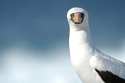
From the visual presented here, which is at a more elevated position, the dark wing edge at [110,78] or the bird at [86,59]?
the bird at [86,59]

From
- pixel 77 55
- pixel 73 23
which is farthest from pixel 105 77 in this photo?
pixel 73 23

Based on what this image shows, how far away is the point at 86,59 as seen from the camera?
135 cm

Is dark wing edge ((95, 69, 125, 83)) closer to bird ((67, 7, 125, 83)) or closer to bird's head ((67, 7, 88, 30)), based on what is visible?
bird ((67, 7, 125, 83))

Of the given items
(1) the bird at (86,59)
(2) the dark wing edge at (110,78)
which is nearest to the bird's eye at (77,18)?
(1) the bird at (86,59)

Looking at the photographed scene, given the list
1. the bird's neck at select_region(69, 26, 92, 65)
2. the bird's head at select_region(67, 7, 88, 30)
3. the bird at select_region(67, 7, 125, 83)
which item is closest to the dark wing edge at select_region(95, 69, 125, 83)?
the bird at select_region(67, 7, 125, 83)

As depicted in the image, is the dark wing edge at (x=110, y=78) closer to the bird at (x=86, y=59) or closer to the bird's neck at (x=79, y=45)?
the bird at (x=86, y=59)

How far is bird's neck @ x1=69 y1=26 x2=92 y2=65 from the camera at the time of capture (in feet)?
4.45

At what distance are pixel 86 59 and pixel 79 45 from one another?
0.08 meters

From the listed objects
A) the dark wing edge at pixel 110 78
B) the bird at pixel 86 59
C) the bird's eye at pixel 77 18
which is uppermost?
the bird's eye at pixel 77 18

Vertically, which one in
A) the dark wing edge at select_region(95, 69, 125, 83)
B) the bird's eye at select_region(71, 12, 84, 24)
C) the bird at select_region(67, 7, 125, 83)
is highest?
the bird's eye at select_region(71, 12, 84, 24)

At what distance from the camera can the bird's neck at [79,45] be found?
53.4 inches

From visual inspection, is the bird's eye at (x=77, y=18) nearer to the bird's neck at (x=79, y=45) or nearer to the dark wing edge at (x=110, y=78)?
the bird's neck at (x=79, y=45)

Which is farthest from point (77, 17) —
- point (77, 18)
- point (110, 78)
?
point (110, 78)

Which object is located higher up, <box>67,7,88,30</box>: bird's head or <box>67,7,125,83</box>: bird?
<box>67,7,88,30</box>: bird's head
